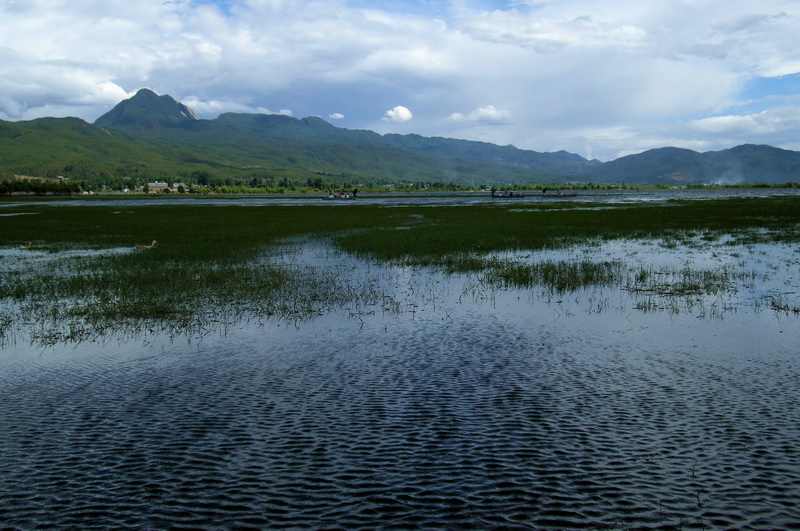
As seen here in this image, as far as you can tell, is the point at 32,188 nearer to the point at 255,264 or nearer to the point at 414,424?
the point at 255,264

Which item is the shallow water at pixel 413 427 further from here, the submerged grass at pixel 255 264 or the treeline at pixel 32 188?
the treeline at pixel 32 188

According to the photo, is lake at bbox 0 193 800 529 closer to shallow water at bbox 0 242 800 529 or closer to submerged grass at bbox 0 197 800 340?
shallow water at bbox 0 242 800 529

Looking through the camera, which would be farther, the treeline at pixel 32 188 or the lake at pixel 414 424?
the treeline at pixel 32 188

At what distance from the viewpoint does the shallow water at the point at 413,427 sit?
788 centimetres

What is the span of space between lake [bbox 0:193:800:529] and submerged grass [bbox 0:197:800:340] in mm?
3249

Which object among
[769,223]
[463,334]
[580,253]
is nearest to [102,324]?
[463,334]

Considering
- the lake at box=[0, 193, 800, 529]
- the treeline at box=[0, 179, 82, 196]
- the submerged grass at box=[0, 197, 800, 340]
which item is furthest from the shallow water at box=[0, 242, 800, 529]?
the treeline at box=[0, 179, 82, 196]

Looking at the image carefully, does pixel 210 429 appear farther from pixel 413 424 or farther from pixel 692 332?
pixel 692 332

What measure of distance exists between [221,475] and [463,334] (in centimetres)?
981

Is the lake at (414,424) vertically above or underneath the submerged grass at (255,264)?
underneath

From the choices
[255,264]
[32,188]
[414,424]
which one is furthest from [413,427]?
[32,188]

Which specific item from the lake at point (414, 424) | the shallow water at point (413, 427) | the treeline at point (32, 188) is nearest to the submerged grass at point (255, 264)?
the lake at point (414, 424)

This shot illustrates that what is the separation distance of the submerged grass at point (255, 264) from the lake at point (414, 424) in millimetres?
3249

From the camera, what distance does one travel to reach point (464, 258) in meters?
32.8
